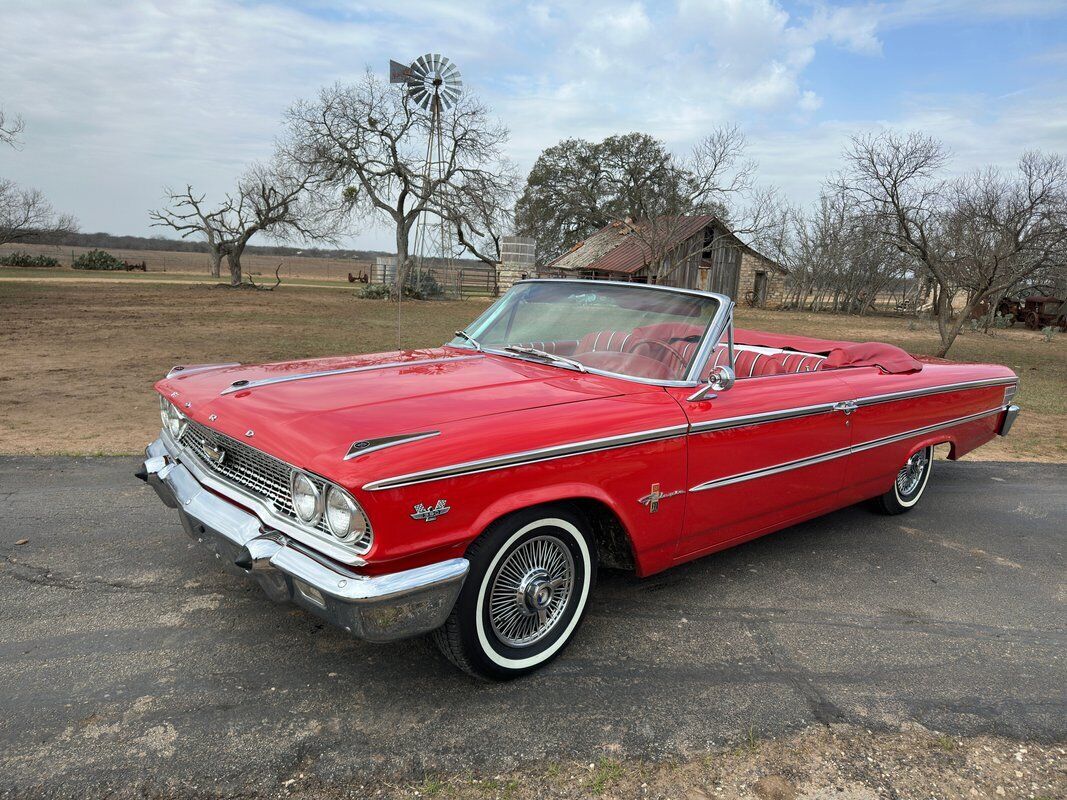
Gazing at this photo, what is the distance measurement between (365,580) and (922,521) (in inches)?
164

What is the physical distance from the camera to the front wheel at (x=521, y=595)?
2.54m

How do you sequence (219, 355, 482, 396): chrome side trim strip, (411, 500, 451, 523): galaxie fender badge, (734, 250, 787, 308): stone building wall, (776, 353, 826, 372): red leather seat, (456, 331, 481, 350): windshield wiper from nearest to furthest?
(411, 500, 451, 523): galaxie fender badge
(219, 355, 482, 396): chrome side trim strip
(456, 331, 481, 350): windshield wiper
(776, 353, 826, 372): red leather seat
(734, 250, 787, 308): stone building wall

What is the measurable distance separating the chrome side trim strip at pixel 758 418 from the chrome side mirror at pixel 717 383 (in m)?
0.13

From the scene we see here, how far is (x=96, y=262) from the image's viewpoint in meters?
47.1

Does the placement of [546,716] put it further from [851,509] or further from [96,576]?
[851,509]

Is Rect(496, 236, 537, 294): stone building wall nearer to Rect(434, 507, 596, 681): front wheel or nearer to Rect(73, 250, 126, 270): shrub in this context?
Rect(73, 250, 126, 270): shrub

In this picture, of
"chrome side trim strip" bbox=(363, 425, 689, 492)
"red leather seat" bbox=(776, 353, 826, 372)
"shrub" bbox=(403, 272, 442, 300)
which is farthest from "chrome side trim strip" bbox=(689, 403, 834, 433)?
"shrub" bbox=(403, 272, 442, 300)

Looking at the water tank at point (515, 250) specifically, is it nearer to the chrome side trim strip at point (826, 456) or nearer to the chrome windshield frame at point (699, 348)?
the chrome side trim strip at point (826, 456)

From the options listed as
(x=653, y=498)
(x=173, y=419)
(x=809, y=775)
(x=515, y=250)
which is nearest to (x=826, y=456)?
(x=653, y=498)

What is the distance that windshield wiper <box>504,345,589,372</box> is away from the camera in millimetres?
3445

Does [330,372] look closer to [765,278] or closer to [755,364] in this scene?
[755,364]

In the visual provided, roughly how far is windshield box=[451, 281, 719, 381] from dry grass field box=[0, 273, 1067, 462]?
12.3 ft

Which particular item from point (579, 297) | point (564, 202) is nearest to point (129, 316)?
point (579, 297)

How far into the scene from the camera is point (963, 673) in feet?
9.82
